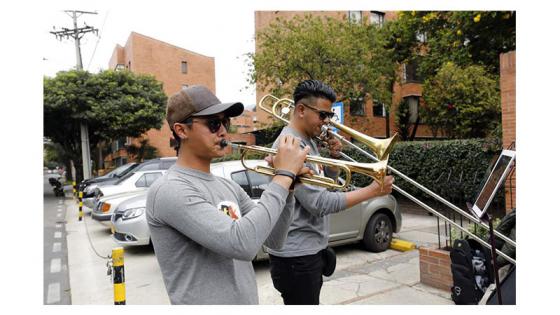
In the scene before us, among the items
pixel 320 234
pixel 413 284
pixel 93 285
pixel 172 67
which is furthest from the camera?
pixel 172 67

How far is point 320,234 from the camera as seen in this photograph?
238cm

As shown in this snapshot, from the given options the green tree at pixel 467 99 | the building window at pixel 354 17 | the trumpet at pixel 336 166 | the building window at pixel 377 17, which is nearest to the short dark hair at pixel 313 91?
the trumpet at pixel 336 166

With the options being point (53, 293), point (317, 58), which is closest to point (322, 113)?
point (53, 293)

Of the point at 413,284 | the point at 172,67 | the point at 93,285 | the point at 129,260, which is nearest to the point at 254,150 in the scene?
the point at 413,284

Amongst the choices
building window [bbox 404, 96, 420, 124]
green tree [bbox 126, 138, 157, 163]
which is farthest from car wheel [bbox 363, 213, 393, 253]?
green tree [bbox 126, 138, 157, 163]

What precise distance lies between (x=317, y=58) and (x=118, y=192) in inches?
258

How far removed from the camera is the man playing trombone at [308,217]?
2.22 m

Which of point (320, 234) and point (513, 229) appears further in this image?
point (513, 229)

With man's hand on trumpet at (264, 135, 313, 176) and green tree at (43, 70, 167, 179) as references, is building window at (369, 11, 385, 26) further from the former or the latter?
man's hand on trumpet at (264, 135, 313, 176)

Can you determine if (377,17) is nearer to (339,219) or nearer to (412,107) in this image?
(412,107)

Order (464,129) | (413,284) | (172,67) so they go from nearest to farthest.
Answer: (413,284)
(464,129)
(172,67)

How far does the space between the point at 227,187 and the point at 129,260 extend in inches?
200

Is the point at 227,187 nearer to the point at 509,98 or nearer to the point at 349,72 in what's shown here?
the point at 509,98

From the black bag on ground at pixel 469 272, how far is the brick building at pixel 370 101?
10990 mm
